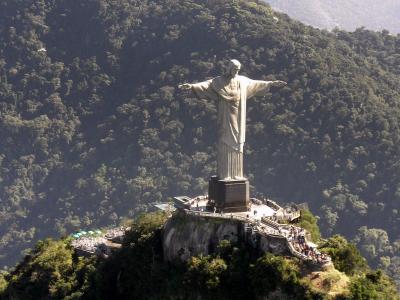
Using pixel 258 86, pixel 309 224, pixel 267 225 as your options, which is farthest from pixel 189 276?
pixel 258 86

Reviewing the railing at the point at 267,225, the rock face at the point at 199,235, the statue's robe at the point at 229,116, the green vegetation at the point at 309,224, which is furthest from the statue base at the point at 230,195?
the green vegetation at the point at 309,224

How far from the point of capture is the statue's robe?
94.0 ft

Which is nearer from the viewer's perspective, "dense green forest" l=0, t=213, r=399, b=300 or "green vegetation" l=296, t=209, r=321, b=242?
"dense green forest" l=0, t=213, r=399, b=300

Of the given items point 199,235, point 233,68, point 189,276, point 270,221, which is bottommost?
point 189,276

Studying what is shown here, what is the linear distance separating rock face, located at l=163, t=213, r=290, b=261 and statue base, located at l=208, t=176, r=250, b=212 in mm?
1234

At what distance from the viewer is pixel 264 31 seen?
102812 mm

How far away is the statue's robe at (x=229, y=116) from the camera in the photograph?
28641 mm

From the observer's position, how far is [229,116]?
2883 cm

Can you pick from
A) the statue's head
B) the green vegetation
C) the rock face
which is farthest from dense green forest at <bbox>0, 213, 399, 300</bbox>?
the statue's head

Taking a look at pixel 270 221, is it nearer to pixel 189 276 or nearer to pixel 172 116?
pixel 189 276

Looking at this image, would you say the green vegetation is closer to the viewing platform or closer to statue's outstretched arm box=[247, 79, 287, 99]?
the viewing platform

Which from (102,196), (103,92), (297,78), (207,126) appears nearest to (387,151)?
(297,78)

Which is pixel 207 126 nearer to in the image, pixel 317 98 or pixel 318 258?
pixel 317 98

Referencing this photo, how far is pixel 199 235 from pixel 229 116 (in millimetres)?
4536
